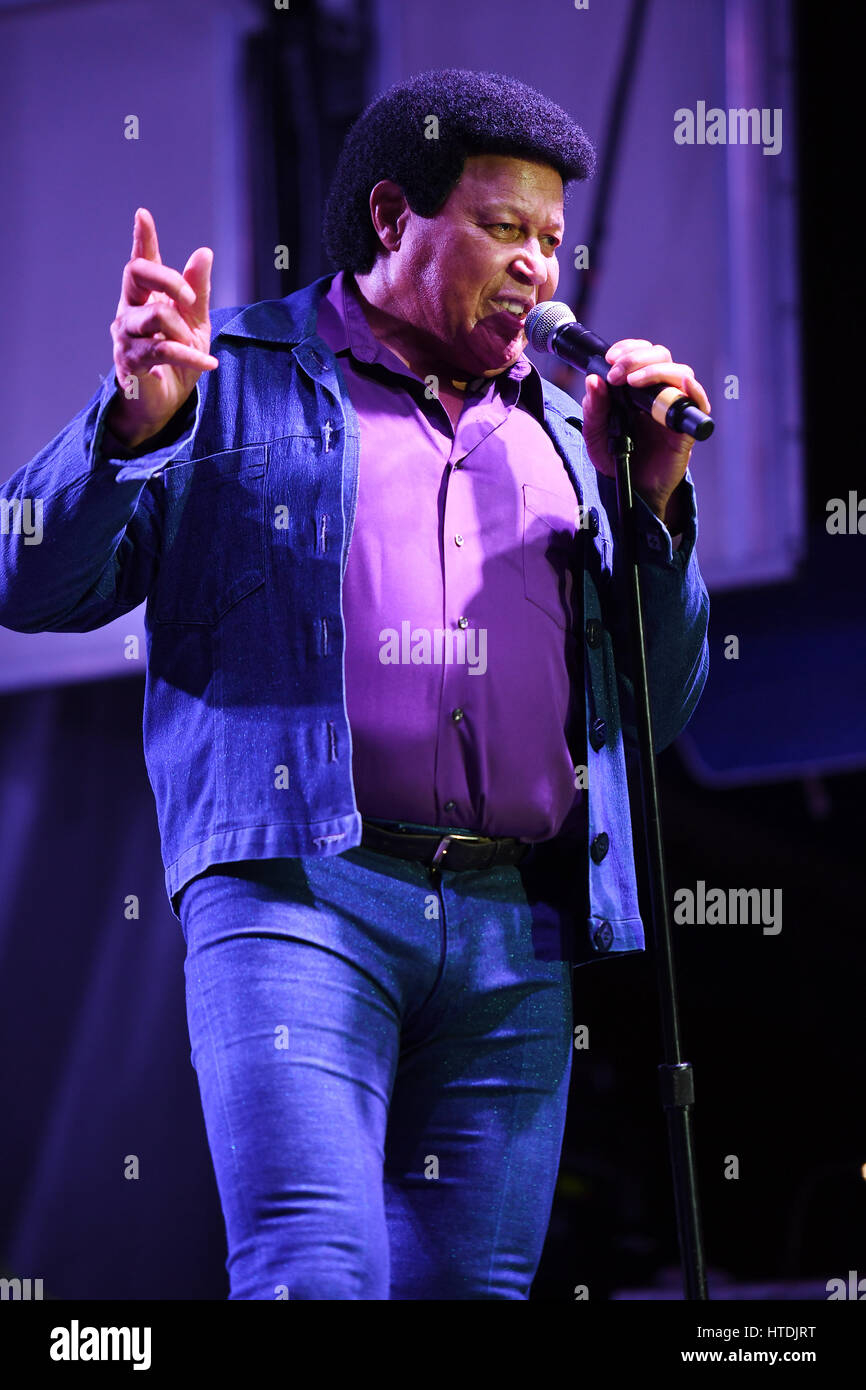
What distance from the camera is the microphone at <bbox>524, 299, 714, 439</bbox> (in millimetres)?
1567

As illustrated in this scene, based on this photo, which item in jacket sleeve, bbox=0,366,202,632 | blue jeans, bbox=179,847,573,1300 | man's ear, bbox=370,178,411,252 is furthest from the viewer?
man's ear, bbox=370,178,411,252

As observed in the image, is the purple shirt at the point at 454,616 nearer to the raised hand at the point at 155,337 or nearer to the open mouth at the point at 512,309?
the open mouth at the point at 512,309

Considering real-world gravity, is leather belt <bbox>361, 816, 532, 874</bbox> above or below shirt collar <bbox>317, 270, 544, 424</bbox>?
below

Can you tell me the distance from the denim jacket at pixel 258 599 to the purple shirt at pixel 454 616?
1.5 inches

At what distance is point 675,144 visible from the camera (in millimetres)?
3279

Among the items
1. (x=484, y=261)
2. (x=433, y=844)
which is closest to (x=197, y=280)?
(x=484, y=261)

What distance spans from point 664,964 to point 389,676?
1.33ft

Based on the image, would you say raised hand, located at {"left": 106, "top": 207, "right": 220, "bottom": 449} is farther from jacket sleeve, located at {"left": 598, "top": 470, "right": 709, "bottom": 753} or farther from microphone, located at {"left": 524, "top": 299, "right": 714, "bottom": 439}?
jacket sleeve, located at {"left": 598, "top": 470, "right": 709, "bottom": 753}

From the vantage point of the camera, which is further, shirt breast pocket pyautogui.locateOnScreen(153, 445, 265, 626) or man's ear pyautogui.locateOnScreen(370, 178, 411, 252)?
man's ear pyautogui.locateOnScreen(370, 178, 411, 252)

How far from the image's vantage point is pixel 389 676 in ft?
5.45

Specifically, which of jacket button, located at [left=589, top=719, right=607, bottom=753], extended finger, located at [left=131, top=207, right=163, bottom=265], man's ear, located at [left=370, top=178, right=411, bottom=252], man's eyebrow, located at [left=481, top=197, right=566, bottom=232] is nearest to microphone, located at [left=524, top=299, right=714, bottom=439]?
man's eyebrow, located at [left=481, top=197, right=566, bottom=232]

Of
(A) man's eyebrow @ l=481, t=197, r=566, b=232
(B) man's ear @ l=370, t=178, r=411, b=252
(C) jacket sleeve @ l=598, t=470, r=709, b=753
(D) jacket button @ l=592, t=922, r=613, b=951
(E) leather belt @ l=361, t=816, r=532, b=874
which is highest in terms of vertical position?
(B) man's ear @ l=370, t=178, r=411, b=252

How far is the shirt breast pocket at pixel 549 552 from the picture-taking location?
1.78 m
